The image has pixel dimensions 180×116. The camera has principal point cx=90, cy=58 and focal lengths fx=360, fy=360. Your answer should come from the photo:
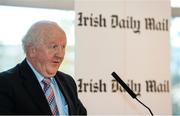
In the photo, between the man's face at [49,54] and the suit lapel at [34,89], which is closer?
the suit lapel at [34,89]

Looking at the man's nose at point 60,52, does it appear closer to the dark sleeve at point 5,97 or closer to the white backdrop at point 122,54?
the dark sleeve at point 5,97

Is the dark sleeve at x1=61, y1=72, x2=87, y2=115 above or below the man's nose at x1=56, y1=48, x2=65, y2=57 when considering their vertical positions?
below

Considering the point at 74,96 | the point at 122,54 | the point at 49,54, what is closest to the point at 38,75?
the point at 49,54

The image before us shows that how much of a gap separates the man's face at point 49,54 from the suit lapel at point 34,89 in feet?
0.37

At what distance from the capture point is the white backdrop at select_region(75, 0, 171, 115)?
3.00 meters

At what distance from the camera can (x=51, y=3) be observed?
118 inches

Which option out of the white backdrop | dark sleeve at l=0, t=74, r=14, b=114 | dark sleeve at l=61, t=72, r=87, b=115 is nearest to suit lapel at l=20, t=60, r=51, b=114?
dark sleeve at l=0, t=74, r=14, b=114

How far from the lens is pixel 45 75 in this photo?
86.2 inches

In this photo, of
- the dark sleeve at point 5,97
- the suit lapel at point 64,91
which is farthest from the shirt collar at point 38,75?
the dark sleeve at point 5,97

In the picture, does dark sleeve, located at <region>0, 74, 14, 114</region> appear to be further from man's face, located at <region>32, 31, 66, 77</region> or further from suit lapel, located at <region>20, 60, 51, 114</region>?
man's face, located at <region>32, 31, 66, 77</region>

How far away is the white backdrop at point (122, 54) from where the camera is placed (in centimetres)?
300

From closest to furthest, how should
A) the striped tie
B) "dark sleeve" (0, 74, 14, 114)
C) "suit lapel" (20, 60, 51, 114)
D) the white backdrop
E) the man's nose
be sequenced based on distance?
1. "dark sleeve" (0, 74, 14, 114)
2. "suit lapel" (20, 60, 51, 114)
3. the striped tie
4. the man's nose
5. the white backdrop

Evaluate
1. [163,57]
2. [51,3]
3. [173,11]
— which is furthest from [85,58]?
[173,11]

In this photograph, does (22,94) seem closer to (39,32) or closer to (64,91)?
(64,91)
